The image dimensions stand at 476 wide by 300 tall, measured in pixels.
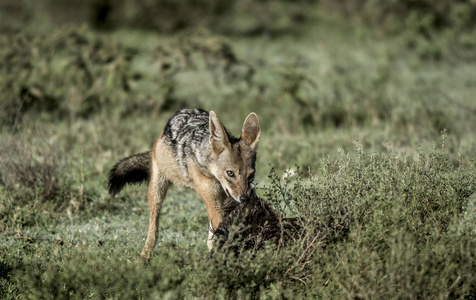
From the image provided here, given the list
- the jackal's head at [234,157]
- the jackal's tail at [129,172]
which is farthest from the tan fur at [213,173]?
the jackal's tail at [129,172]

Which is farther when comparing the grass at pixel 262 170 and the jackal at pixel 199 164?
the jackal at pixel 199 164

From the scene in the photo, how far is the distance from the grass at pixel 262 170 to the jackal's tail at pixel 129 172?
1.67 ft

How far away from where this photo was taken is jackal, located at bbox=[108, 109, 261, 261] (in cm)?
495

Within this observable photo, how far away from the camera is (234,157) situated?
4.95m

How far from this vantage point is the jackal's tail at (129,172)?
5910mm

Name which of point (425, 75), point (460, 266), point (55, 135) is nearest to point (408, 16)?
→ point (425, 75)

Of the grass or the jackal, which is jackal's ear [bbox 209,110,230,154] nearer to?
the jackal

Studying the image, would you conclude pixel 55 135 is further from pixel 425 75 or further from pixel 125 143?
pixel 425 75

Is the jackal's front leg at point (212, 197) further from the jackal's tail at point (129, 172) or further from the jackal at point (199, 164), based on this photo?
the jackal's tail at point (129, 172)

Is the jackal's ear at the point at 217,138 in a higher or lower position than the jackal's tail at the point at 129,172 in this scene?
higher

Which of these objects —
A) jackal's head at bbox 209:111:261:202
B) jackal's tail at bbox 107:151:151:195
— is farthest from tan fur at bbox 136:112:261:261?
jackal's tail at bbox 107:151:151:195

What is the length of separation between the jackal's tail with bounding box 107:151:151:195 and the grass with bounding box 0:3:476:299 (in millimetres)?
508

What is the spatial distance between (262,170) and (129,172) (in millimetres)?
2261

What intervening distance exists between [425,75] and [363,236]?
31.3ft
